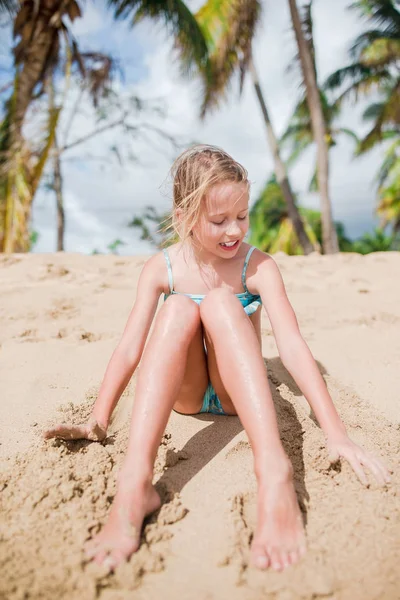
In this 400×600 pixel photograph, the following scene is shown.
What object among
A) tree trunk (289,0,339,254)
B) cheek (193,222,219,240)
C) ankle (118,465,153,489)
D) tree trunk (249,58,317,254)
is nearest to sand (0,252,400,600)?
ankle (118,465,153,489)

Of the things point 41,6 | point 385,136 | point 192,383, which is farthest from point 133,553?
point 385,136

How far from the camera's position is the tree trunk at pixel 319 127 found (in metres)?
9.02

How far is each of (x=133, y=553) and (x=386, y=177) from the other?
2218cm

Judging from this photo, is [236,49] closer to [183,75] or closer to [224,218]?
[183,75]

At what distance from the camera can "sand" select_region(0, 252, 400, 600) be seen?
1198mm

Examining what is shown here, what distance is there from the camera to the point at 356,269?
4.32 metres

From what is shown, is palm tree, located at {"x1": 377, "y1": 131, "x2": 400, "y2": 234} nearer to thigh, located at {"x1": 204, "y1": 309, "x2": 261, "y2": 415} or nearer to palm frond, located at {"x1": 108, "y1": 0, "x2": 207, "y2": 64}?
palm frond, located at {"x1": 108, "y1": 0, "x2": 207, "y2": 64}

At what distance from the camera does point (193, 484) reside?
161 cm

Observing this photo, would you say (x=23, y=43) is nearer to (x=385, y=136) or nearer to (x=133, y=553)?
(x=133, y=553)

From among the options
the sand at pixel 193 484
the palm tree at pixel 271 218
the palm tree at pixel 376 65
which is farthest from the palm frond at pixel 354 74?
the sand at pixel 193 484

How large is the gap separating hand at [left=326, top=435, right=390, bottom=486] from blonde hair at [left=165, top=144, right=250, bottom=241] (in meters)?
0.98

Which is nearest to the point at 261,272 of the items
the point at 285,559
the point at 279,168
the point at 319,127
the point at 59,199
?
the point at 285,559

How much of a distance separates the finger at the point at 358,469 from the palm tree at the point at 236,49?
8745 mm

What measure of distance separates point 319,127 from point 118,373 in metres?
8.60
